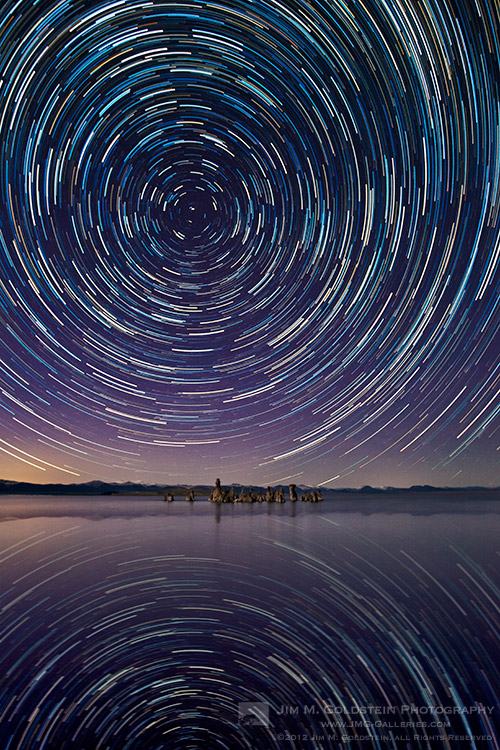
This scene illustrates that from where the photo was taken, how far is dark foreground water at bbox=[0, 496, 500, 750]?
577 cm

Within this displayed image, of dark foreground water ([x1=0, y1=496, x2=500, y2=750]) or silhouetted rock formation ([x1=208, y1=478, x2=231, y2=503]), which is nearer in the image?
dark foreground water ([x1=0, y1=496, x2=500, y2=750])

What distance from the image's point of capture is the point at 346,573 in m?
14.7

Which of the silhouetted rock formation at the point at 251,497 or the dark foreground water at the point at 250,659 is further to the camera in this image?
the silhouetted rock formation at the point at 251,497

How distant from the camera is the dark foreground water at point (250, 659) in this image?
18.9 ft

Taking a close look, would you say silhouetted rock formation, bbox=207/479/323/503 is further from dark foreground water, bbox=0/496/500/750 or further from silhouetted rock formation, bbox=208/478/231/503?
dark foreground water, bbox=0/496/500/750

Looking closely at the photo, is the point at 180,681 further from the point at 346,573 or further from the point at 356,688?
the point at 346,573

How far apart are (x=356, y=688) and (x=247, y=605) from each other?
489 cm

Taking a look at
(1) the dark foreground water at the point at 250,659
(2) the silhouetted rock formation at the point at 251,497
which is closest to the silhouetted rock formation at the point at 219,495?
(2) the silhouetted rock formation at the point at 251,497

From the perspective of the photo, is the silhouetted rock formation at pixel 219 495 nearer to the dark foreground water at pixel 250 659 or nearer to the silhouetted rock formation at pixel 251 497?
the silhouetted rock formation at pixel 251 497

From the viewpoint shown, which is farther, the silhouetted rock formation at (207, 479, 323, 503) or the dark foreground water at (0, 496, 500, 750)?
the silhouetted rock formation at (207, 479, 323, 503)

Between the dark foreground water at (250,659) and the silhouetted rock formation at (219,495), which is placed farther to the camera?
the silhouetted rock formation at (219,495)

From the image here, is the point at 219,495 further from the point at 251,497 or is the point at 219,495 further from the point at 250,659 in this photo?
the point at 250,659

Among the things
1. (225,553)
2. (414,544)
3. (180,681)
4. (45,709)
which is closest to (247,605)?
(180,681)

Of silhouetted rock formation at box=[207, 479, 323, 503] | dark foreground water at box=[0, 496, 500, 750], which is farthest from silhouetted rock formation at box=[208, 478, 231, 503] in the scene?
dark foreground water at box=[0, 496, 500, 750]
